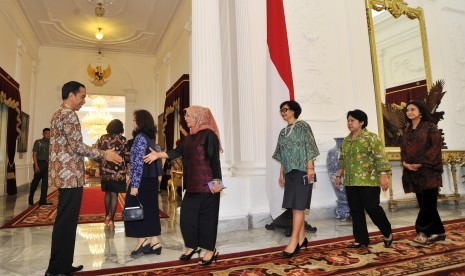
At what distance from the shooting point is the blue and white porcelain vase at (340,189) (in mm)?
4141

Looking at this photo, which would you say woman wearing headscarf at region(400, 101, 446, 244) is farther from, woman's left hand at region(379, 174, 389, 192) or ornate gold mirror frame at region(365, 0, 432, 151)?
ornate gold mirror frame at region(365, 0, 432, 151)

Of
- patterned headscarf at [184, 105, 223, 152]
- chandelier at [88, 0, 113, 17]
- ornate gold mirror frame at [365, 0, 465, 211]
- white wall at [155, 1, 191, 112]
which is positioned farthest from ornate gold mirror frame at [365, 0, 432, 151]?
chandelier at [88, 0, 113, 17]

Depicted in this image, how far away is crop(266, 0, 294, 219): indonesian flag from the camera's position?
11.8ft

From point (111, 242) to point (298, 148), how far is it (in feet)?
7.31

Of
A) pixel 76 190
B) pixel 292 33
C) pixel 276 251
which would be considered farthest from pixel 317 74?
pixel 76 190

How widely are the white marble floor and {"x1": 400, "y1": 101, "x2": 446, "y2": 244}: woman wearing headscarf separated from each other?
733 millimetres

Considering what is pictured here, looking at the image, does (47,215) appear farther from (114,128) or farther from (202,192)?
(202,192)

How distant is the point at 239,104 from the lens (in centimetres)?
405

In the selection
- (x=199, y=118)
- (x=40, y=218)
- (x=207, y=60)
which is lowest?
(x=40, y=218)

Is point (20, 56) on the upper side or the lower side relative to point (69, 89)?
upper

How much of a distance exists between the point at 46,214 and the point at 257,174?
3448mm

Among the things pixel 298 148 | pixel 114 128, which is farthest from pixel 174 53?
pixel 298 148

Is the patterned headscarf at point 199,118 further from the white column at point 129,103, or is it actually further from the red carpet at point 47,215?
the white column at point 129,103

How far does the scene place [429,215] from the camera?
2.98 meters
